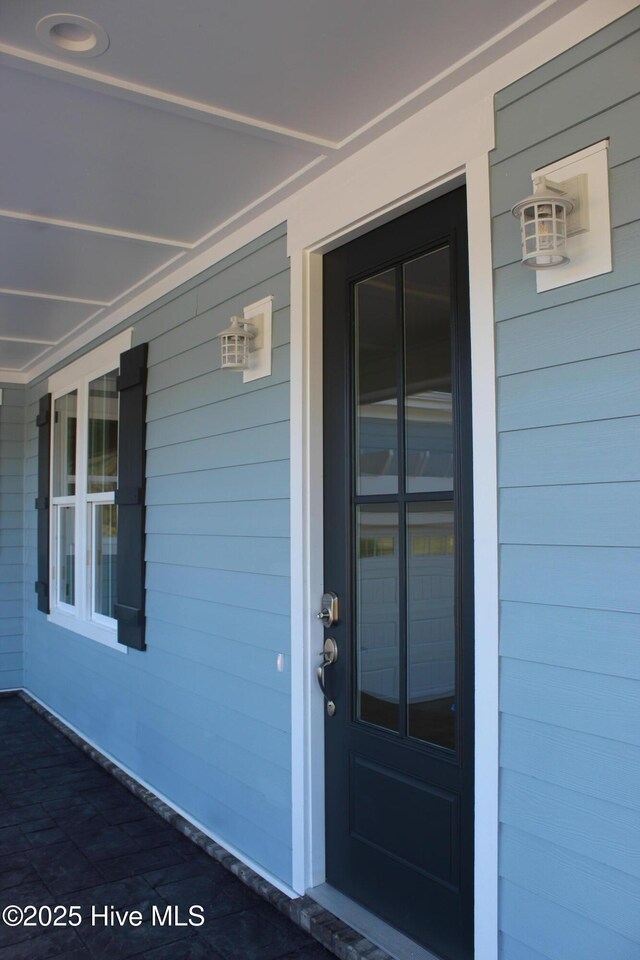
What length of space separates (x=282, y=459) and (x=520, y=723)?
1344mm

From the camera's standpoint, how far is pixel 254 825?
3.01m

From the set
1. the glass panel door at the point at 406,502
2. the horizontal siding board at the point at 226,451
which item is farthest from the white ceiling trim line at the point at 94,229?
the glass panel door at the point at 406,502

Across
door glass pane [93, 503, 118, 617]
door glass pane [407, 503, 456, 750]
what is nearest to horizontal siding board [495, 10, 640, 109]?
door glass pane [407, 503, 456, 750]

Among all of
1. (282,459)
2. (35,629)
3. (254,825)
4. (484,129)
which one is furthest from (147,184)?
(35,629)

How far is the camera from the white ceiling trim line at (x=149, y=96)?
1992 millimetres

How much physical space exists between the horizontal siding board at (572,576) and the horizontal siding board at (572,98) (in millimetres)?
961

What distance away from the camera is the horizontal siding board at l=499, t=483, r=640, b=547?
1644mm

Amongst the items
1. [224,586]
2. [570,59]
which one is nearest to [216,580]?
[224,586]

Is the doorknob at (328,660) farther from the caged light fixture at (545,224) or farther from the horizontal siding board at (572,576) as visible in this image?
the caged light fixture at (545,224)

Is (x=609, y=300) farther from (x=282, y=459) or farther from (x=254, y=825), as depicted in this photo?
(x=254, y=825)

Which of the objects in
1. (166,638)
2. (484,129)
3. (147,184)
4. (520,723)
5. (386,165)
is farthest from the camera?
(166,638)

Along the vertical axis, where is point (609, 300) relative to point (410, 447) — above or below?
above

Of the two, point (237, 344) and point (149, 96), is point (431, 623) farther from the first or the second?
point (149, 96)

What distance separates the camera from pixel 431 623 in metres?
2.28
